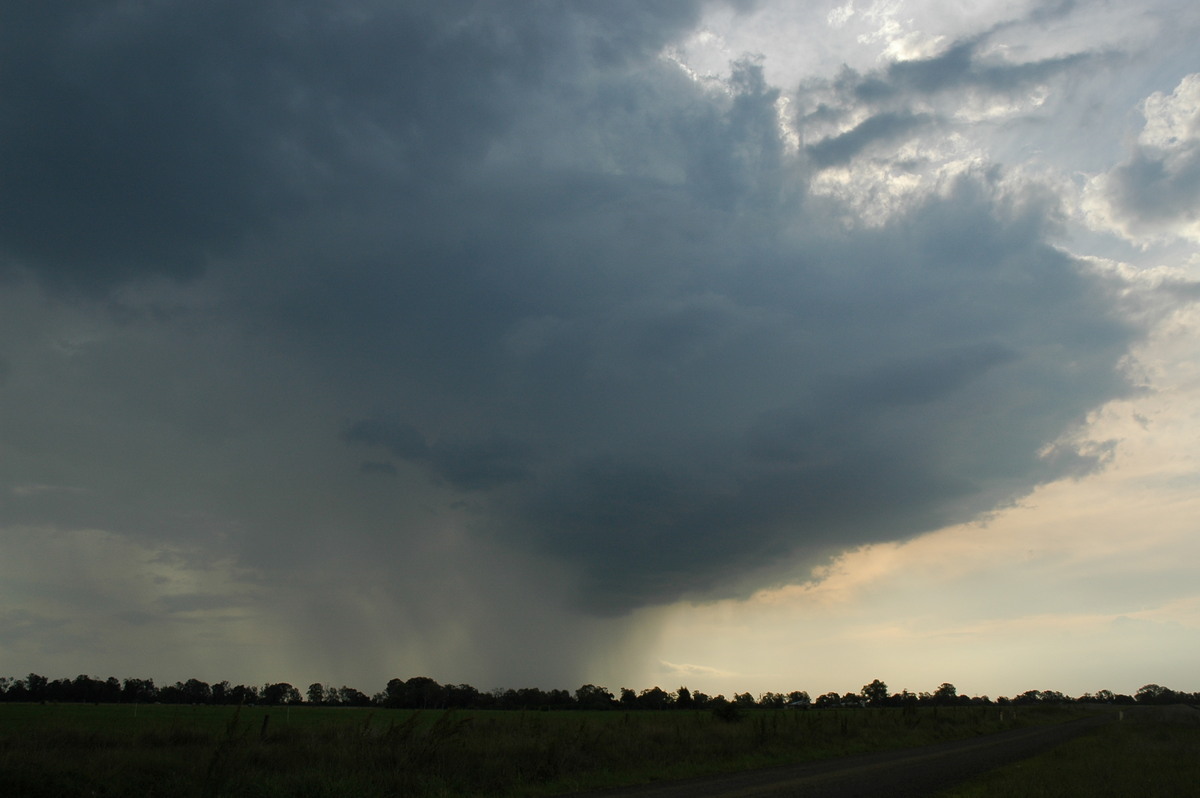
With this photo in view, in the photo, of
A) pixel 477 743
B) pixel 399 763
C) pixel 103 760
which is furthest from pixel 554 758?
pixel 103 760

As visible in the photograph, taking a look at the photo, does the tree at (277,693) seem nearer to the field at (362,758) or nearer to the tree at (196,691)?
the tree at (196,691)

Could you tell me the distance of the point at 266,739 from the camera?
2095 centimetres

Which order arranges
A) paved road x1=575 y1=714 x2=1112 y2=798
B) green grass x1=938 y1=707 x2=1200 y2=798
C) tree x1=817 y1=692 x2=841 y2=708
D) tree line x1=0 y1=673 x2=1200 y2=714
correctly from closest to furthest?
1. paved road x1=575 y1=714 x2=1112 y2=798
2. green grass x1=938 y1=707 x2=1200 y2=798
3. tree line x1=0 y1=673 x2=1200 y2=714
4. tree x1=817 y1=692 x2=841 y2=708

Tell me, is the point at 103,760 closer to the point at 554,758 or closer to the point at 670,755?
the point at 554,758

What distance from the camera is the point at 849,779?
2230 cm

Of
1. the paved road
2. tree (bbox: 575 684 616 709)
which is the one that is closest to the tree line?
tree (bbox: 575 684 616 709)

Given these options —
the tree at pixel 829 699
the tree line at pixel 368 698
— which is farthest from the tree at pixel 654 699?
the tree at pixel 829 699

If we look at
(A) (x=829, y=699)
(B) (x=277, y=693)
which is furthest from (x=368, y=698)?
(A) (x=829, y=699)

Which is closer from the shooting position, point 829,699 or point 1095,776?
point 1095,776

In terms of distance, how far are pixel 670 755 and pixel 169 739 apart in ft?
58.0

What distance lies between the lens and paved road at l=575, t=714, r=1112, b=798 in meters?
18.6

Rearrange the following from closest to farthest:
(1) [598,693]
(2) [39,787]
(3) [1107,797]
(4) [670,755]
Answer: (2) [39,787] < (3) [1107,797] < (4) [670,755] < (1) [598,693]

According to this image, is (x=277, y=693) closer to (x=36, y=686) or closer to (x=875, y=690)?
(x=36, y=686)

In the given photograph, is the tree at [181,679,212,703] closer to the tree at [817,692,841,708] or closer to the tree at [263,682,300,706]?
the tree at [263,682,300,706]
